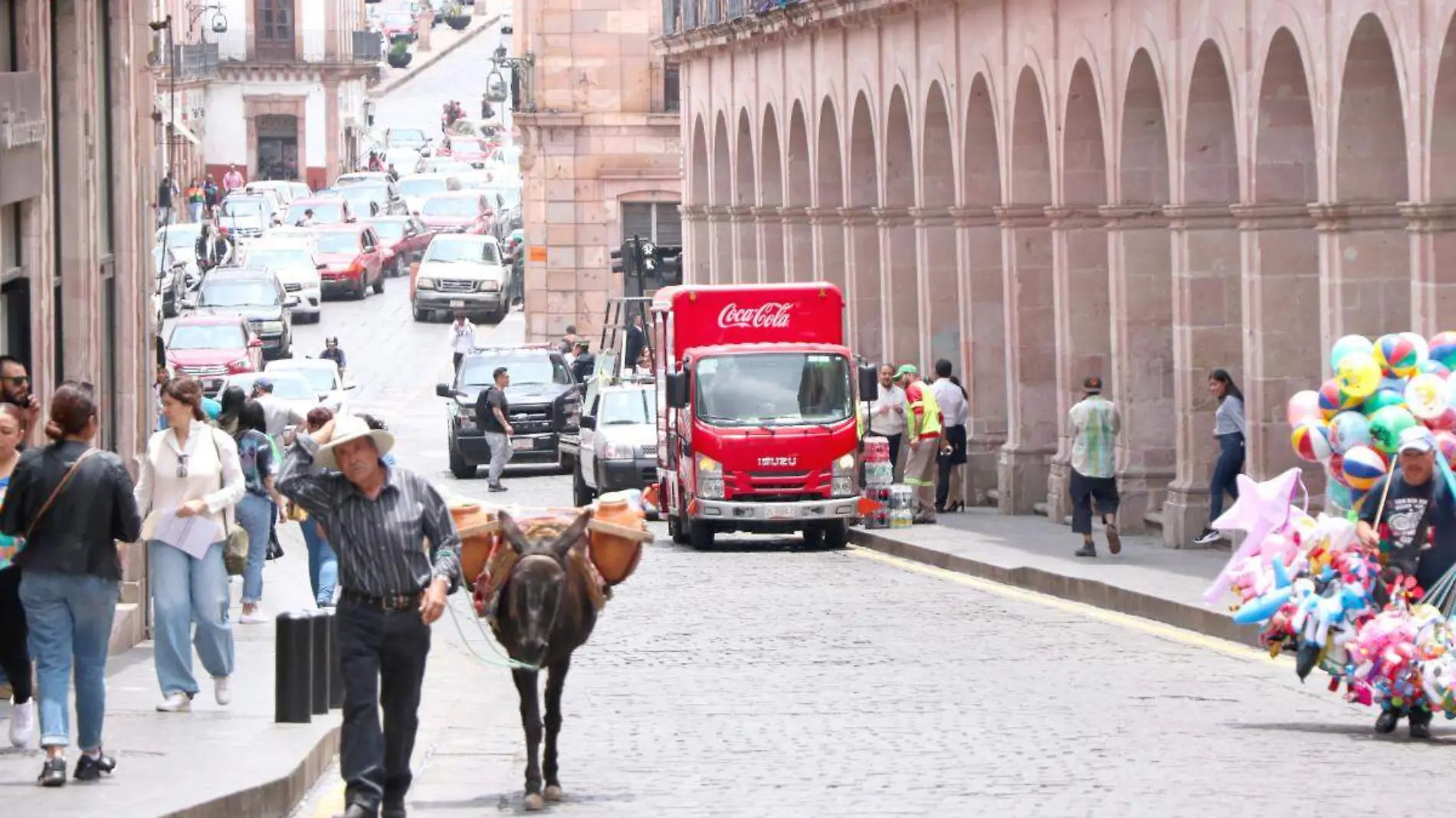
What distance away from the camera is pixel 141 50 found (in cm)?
2188

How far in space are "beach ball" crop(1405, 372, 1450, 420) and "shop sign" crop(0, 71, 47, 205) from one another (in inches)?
304

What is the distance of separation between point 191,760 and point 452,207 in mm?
74102

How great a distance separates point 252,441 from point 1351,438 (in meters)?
7.23

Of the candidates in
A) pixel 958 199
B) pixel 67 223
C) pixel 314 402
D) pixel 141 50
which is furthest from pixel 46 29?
pixel 314 402

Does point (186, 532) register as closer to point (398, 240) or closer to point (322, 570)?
point (322, 570)

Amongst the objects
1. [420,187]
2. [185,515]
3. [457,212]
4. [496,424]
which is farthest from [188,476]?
[420,187]

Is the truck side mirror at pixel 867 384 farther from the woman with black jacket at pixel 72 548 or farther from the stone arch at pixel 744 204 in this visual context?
the stone arch at pixel 744 204

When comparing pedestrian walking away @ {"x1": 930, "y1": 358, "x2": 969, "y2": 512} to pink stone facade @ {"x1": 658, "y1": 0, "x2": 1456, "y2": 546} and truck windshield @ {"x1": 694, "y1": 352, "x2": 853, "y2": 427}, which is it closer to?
pink stone facade @ {"x1": 658, "y1": 0, "x2": 1456, "y2": 546}

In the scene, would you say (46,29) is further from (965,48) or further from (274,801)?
(965,48)

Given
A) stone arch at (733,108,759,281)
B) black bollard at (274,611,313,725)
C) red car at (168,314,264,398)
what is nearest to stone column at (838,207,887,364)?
stone arch at (733,108,759,281)

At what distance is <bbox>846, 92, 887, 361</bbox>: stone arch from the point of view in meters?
43.7

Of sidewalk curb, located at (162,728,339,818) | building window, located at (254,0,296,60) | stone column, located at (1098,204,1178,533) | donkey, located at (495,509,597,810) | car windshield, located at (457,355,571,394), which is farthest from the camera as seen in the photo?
building window, located at (254,0,296,60)

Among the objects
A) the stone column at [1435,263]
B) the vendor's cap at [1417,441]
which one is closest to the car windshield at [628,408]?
the stone column at [1435,263]

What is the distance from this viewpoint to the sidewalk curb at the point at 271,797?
12.6 metres
